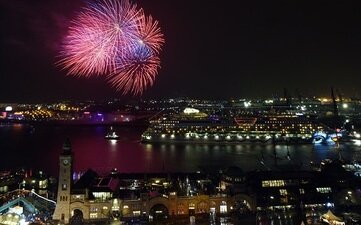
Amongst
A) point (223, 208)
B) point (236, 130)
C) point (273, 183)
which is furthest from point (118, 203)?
point (236, 130)

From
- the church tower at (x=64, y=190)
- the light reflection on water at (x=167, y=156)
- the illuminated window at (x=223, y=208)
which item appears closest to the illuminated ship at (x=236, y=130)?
the light reflection on water at (x=167, y=156)

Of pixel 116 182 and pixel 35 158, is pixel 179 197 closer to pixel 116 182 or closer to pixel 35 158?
pixel 116 182

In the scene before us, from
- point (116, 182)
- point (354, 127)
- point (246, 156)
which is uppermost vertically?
point (354, 127)

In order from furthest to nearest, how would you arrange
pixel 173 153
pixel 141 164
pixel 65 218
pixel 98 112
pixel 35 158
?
1. pixel 98 112
2. pixel 173 153
3. pixel 35 158
4. pixel 141 164
5. pixel 65 218

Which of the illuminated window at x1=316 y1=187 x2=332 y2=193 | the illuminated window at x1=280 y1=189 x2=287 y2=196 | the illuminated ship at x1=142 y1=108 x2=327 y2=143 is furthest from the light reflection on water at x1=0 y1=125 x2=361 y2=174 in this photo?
the illuminated window at x1=316 y1=187 x2=332 y2=193

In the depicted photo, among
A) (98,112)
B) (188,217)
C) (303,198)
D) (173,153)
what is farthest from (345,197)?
(98,112)

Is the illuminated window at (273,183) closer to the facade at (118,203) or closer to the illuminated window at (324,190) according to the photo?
the illuminated window at (324,190)
